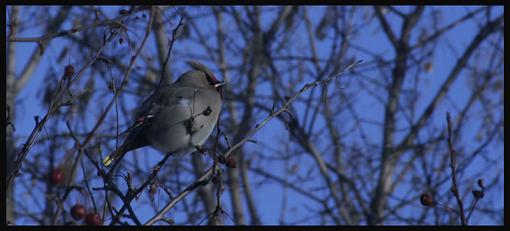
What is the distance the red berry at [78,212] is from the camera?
11.8 ft

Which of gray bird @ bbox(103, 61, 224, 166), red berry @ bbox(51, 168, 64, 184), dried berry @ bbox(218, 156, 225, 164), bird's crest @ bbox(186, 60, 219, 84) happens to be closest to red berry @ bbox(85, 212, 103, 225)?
dried berry @ bbox(218, 156, 225, 164)

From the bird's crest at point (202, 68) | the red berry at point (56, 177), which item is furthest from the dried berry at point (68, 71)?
the bird's crest at point (202, 68)

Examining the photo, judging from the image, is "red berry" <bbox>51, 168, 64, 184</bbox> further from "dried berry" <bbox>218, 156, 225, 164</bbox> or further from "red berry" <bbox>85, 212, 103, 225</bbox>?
"dried berry" <bbox>218, 156, 225, 164</bbox>

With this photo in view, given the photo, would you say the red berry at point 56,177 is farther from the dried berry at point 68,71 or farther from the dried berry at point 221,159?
the dried berry at point 221,159

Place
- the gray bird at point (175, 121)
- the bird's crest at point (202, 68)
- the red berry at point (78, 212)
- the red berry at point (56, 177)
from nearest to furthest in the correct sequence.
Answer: the red berry at point (78, 212)
the red berry at point (56, 177)
the gray bird at point (175, 121)
the bird's crest at point (202, 68)

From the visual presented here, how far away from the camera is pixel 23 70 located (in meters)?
8.80

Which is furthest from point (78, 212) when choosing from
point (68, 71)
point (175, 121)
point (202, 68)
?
point (202, 68)

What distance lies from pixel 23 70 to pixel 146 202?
166cm

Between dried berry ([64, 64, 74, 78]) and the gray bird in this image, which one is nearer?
dried berry ([64, 64, 74, 78])

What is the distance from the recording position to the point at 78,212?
142 inches

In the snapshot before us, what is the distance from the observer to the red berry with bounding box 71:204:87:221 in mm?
3592

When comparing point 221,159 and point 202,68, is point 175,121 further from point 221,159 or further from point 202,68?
point 221,159
